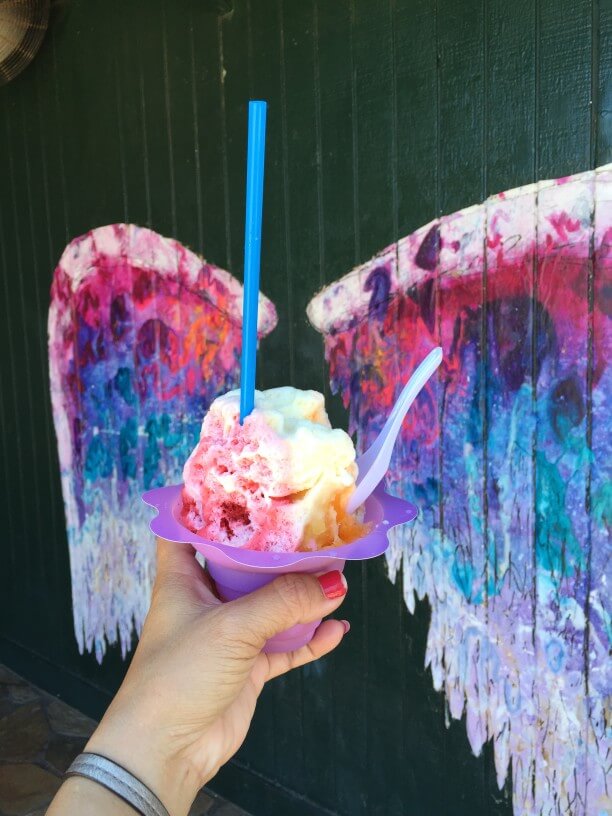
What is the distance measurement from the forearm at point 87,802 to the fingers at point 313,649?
1.56 ft

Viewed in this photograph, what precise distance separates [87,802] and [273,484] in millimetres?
620

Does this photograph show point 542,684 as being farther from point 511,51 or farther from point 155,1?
point 155,1

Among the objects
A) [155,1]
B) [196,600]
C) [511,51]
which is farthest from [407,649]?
[155,1]

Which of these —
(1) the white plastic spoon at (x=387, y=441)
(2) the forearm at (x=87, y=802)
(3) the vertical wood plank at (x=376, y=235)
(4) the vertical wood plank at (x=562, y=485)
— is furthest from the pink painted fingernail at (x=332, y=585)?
(3) the vertical wood plank at (x=376, y=235)

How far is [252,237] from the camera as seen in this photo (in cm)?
141

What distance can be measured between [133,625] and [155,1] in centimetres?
271

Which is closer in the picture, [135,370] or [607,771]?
[607,771]

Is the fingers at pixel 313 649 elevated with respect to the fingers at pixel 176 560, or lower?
lower

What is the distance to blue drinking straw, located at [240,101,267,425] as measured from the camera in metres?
1.38

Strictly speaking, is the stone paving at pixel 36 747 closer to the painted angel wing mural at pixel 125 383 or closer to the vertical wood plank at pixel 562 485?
the painted angel wing mural at pixel 125 383

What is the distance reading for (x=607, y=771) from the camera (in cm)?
223

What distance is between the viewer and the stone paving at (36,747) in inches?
134

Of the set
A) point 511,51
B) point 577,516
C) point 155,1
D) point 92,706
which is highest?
point 155,1

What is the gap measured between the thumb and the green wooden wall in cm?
131
